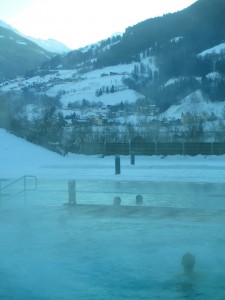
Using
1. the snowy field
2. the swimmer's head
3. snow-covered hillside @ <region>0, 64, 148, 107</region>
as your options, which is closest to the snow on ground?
snow-covered hillside @ <region>0, 64, 148, 107</region>

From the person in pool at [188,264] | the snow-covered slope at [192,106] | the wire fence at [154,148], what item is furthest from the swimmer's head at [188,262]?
the snow-covered slope at [192,106]

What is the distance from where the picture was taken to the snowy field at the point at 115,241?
27.1 ft

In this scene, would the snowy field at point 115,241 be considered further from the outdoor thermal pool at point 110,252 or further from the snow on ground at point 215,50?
the snow on ground at point 215,50

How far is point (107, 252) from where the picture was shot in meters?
10.5

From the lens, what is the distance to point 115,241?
1159cm

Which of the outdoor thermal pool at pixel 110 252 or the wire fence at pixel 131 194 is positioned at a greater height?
the wire fence at pixel 131 194

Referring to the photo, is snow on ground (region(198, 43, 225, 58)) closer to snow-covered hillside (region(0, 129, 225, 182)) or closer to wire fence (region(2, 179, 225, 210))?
snow-covered hillside (region(0, 129, 225, 182))

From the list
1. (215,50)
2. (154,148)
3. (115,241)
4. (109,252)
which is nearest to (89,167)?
(154,148)

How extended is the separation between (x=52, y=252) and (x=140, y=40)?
355 feet

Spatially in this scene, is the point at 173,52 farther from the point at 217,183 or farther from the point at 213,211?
the point at 213,211

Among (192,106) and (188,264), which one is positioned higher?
(192,106)

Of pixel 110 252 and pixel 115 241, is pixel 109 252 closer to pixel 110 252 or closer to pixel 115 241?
pixel 110 252

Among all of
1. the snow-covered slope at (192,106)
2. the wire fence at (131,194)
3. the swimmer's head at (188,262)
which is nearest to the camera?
the swimmer's head at (188,262)

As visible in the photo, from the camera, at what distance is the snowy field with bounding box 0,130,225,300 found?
27.1 ft
